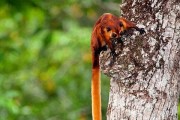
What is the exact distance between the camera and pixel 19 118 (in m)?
4.49

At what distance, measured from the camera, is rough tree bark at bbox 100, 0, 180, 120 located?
2172 mm

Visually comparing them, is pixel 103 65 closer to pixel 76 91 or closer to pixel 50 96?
pixel 76 91

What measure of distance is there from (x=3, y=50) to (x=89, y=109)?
0.95m

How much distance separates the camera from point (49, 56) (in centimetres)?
598

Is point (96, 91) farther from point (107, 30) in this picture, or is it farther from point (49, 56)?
point (49, 56)


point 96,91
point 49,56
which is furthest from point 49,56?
point 96,91

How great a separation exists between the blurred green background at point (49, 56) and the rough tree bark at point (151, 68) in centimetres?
241

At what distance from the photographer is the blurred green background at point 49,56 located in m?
5.06

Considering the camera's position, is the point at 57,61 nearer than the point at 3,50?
No

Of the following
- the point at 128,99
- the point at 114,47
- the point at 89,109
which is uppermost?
the point at 114,47

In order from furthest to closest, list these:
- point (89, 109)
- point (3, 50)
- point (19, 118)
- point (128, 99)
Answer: point (89, 109) < point (3, 50) < point (19, 118) < point (128, 99)

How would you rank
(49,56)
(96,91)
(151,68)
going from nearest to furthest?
(151,68) < (96,91) < (49,56)

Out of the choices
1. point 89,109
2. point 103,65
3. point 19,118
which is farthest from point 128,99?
point 89,109

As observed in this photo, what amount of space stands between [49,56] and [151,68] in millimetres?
3864
